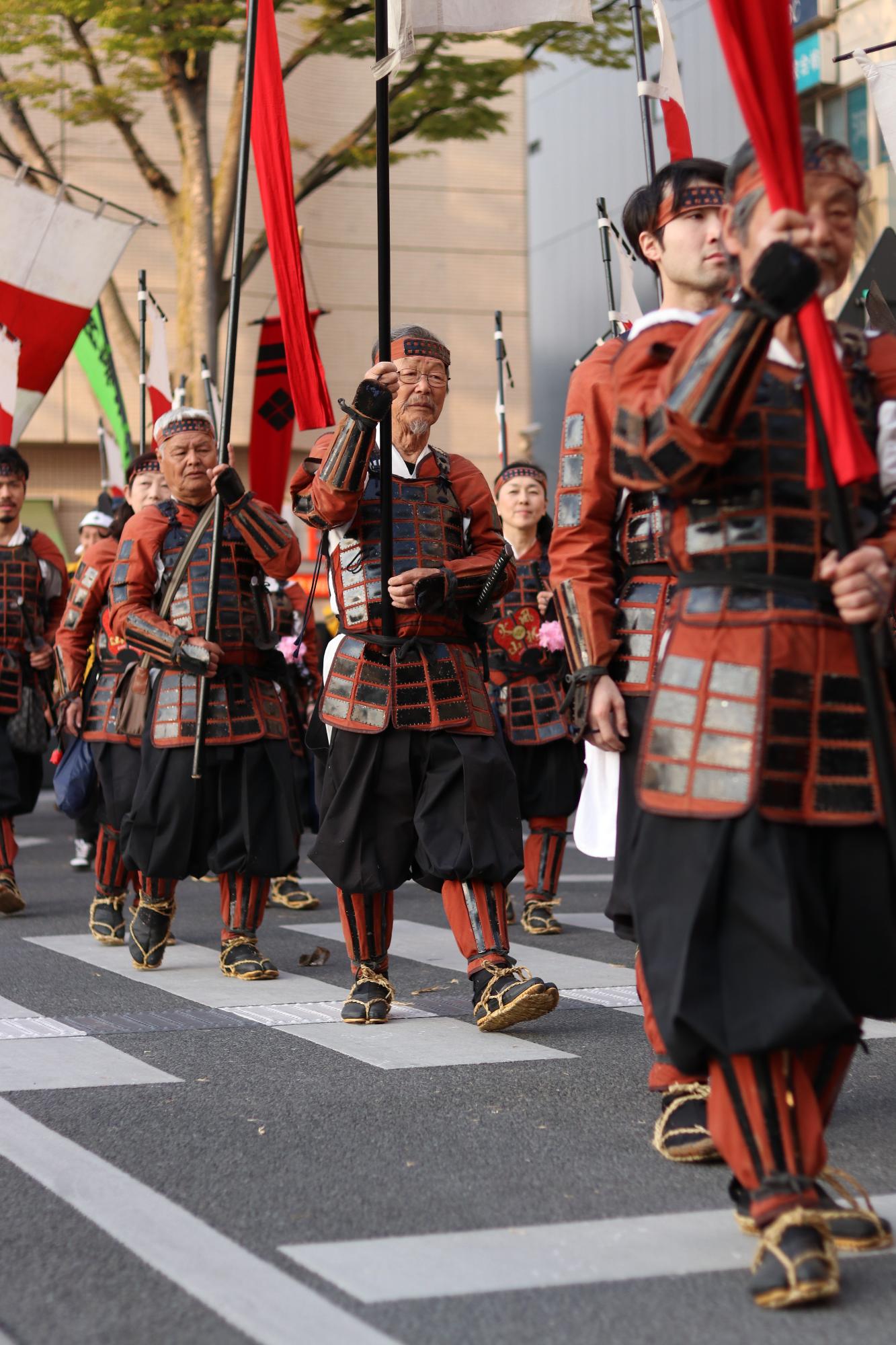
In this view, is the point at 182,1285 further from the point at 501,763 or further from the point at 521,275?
the point at 521,275

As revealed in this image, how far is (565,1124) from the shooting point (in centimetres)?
423

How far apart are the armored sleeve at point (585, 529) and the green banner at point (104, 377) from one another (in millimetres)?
8876

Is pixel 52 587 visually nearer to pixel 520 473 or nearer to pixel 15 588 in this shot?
pixel 15 588

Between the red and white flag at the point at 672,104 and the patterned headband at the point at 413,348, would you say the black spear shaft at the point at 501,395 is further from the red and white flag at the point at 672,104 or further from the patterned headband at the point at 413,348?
the patterned headband at the point at 413,348

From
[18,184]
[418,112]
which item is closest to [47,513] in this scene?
[418,112]

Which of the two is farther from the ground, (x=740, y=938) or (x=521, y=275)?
(x=521, y=275)

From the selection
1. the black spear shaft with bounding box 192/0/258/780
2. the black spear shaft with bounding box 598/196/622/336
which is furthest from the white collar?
the black spear shaft with bounding box 598/196/622/336

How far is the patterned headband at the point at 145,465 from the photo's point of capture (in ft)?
25.9

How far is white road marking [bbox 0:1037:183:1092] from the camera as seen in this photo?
4.69m

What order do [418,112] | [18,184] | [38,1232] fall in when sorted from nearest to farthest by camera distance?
[38,1232] < [18,184] < [418,112]

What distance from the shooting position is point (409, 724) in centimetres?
543

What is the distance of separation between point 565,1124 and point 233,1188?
34.5 inches

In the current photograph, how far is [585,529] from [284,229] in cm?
283

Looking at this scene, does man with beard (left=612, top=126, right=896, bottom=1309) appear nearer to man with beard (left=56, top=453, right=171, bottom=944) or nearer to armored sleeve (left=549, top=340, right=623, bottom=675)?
armored sleeve (left=549, top=340, right=623, bottom=675)
